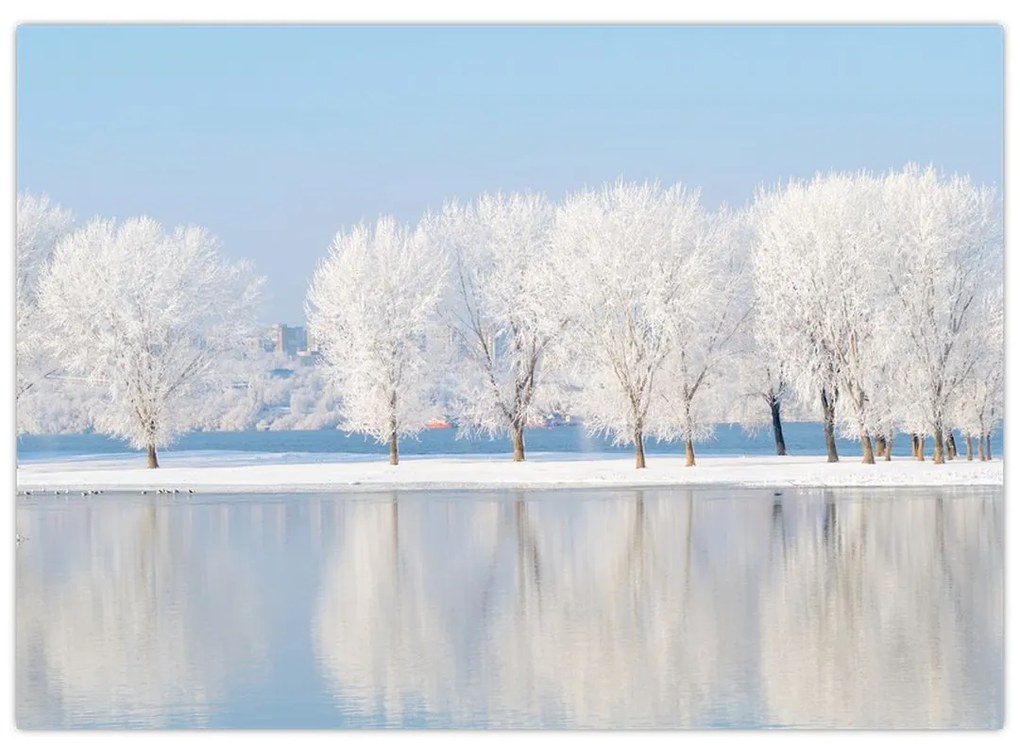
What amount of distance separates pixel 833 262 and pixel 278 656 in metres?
32.1

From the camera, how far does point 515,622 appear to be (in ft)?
53.9

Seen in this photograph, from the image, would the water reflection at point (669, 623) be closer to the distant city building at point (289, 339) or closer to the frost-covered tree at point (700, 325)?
the distant city building at point (289, 339)

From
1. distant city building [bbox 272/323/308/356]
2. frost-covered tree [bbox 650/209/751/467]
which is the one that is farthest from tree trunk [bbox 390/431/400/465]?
frost-covered tree [bbox 650/209/751/467]

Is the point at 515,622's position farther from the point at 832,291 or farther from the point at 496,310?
the point at 496,310

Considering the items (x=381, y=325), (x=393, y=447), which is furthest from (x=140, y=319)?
(x=393, y=447)

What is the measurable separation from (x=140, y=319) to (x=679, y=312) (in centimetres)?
1710

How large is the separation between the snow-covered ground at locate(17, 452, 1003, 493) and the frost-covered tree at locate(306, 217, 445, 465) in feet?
5.71

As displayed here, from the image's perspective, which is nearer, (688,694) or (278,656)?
(688,694)

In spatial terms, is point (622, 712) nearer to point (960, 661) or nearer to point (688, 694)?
point (688, 694)

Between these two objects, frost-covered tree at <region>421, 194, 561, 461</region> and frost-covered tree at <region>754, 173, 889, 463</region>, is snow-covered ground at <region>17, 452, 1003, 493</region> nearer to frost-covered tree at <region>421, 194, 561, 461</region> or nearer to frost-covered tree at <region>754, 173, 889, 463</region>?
frost-covered tree at <region>421, 194, 561, 461</region>

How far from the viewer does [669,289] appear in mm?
45656

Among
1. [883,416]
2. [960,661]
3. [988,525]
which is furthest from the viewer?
[883,416]

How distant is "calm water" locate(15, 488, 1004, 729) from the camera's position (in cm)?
1262
